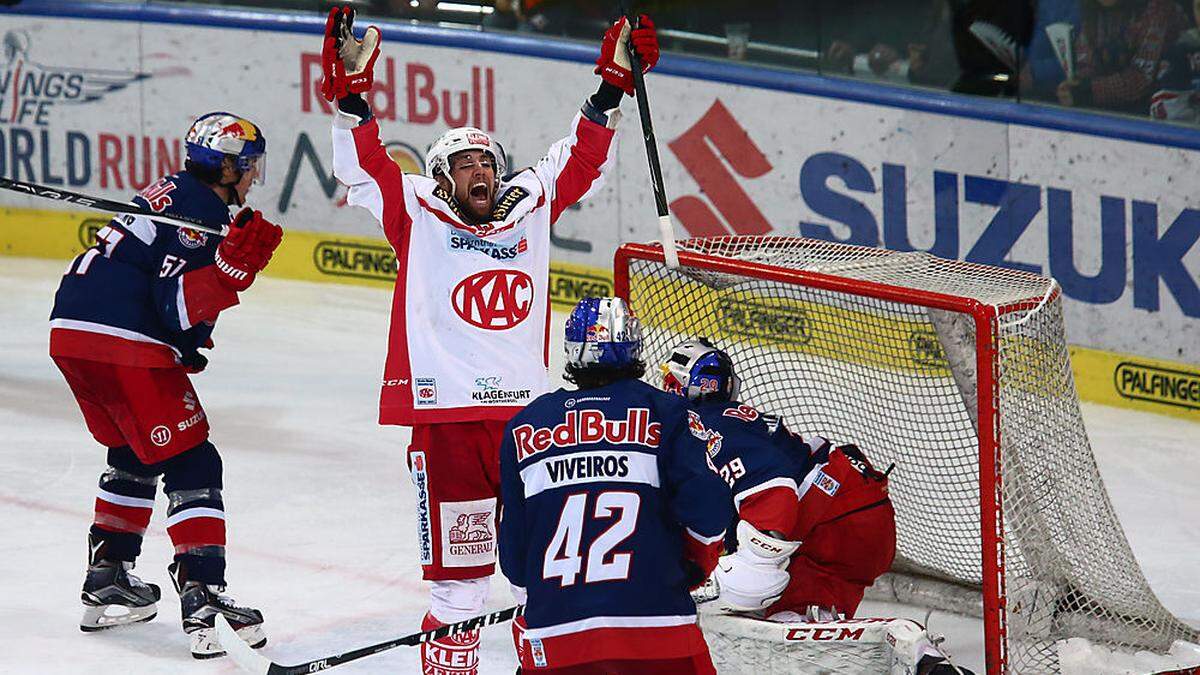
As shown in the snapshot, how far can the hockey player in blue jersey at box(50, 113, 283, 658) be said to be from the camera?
4965mm

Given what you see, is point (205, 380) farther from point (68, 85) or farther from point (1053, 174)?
point (1053, 174)

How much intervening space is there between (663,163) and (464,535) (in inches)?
167

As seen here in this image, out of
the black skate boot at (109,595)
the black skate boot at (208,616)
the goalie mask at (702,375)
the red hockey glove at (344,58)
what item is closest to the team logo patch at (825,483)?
the goalie mask at (702,375)

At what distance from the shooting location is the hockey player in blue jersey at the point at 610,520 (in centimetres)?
350

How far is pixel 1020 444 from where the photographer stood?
4633mm

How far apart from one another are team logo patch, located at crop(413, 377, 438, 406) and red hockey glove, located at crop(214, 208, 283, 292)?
1.82 feet

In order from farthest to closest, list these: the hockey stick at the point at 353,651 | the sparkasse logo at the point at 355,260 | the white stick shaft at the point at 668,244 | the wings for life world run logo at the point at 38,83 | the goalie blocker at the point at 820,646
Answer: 1. the wings for life world run logo at the point at 38,83
2. the sparkasse logo at the point at 355,260
3. the white stick shaft at the point at 668,244
4. the goalie blocker at the point at 820,646
5. the hockey stick at the point at 353,651

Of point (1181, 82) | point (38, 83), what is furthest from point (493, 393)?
point (38, 83)

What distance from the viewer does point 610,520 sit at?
138 inches

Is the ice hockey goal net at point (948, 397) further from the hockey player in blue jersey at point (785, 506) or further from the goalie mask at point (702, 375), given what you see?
the goalie mask at point (702, 375)

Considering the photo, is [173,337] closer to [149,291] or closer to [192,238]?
[149,291]

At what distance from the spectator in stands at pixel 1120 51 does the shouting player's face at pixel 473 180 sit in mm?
3596

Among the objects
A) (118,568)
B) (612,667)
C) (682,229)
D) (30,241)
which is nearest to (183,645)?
(118,568)

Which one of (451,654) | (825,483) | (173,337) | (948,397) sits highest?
(173,337)
